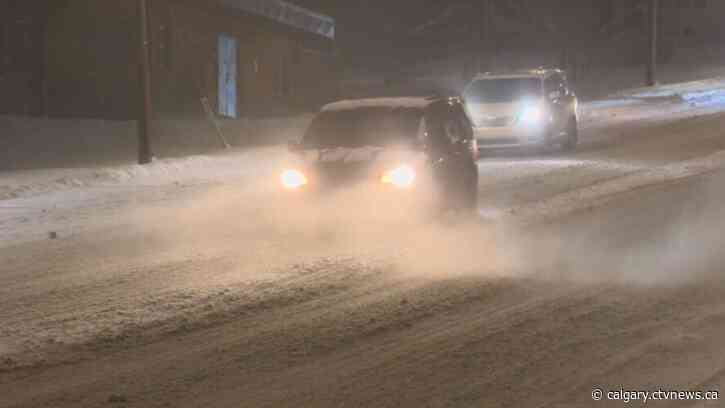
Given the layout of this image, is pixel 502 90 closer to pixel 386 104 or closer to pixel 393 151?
pixel 386 104

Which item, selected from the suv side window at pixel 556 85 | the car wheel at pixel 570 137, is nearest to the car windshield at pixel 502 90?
the suv side window at pixel 556 85

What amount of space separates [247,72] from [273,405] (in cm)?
3229

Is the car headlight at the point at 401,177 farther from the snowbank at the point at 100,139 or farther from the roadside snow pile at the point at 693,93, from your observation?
the roadside snow pile at the point at 693,93

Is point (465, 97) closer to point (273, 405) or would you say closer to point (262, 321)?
point (262, 321)

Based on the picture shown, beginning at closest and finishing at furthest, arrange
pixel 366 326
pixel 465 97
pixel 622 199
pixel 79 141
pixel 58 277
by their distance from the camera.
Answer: pixel 366 326 < pixel 58 277 < pixel 622 199 < pixel 465 97 < pixel 79 141

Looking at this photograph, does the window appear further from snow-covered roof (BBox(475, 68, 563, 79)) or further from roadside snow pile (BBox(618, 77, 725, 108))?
roadside snow pile (BBox(618, 77, 725, 108))

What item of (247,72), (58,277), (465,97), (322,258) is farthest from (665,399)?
(247,72)

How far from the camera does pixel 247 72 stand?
126ft

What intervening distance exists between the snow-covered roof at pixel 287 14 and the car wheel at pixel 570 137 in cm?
1325

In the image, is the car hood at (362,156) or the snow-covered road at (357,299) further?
the car hood at (362,156)

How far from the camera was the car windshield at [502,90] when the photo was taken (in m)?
25.3

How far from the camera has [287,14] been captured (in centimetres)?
4000

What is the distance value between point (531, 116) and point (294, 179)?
11.8 metres

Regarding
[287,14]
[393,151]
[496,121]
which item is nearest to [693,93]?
[287,14]
